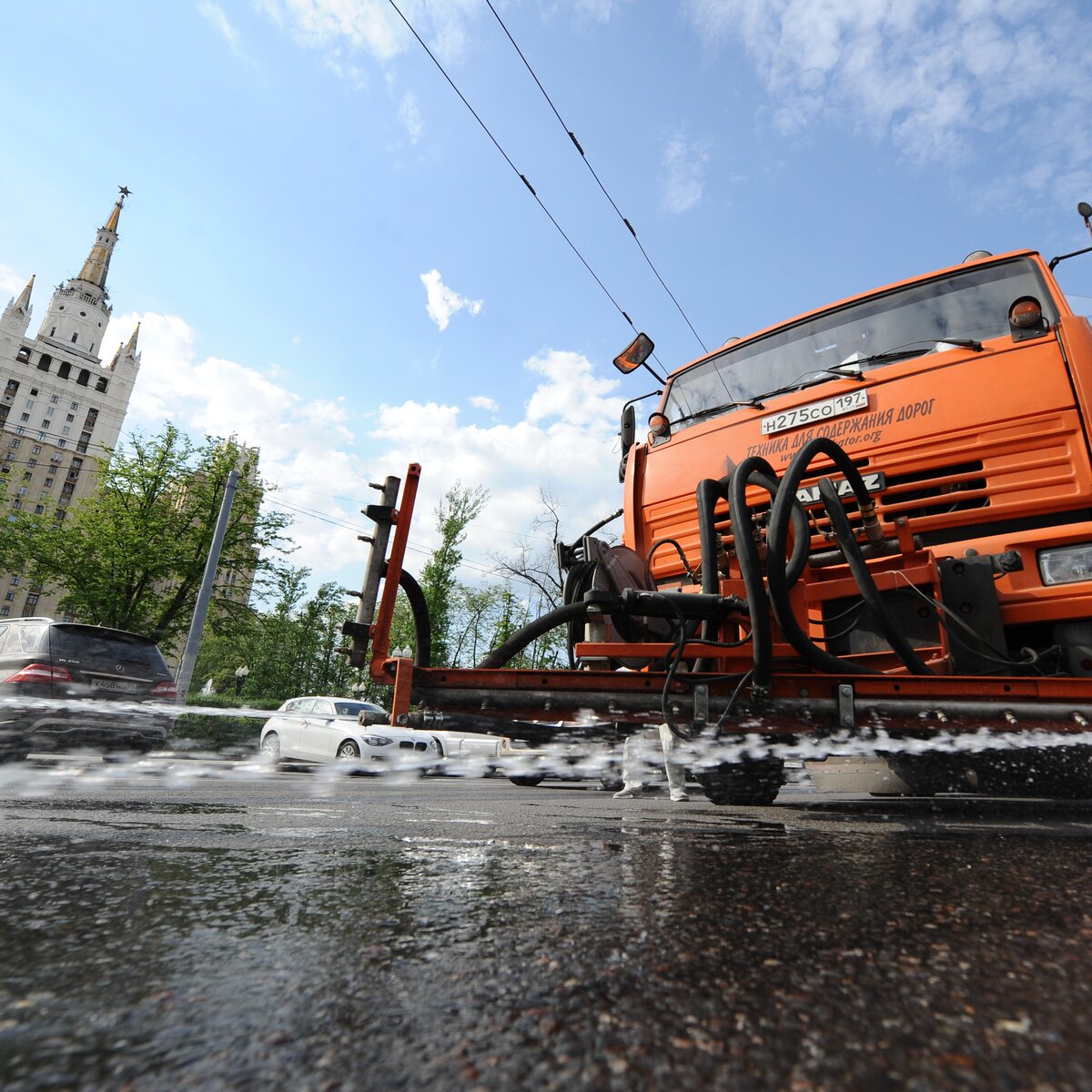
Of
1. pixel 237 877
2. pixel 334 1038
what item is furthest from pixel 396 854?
pixel 334 1038

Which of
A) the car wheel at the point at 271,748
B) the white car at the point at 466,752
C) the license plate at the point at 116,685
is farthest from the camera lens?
the car wheel at the point at 271,748

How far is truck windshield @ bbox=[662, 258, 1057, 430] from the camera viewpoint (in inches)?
163

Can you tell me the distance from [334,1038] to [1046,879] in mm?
2111

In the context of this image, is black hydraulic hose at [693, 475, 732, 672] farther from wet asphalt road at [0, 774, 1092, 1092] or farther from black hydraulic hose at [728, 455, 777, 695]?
wet asphalt road at [0, 774, 1092, 1092]

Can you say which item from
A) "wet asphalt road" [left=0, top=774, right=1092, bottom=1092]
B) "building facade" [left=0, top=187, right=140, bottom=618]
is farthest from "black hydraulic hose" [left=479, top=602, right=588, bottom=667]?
"building facade" [left=0, top=187, right=140, bottom=618]

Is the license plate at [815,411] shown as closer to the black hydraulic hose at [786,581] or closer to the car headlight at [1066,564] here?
the black hydraulic hose at [786,581]

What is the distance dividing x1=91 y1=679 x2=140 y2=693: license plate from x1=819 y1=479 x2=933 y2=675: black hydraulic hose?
774 centimetres

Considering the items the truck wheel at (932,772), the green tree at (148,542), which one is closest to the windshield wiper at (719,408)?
the truck wheel at (932,772)

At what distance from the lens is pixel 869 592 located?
126 inches

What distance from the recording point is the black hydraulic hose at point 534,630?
11.6 feet

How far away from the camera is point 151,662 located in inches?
332

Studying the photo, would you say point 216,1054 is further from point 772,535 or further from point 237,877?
point 772,535

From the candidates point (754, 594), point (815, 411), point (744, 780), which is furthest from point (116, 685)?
point (815, 411)

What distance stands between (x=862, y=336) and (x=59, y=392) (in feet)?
370
